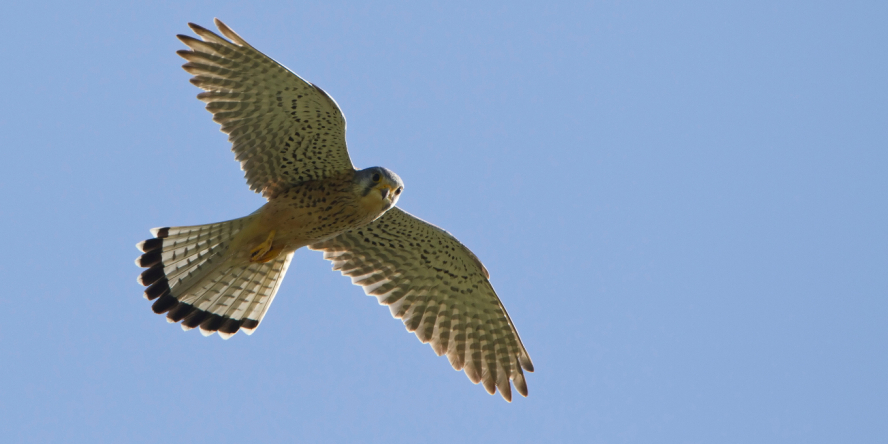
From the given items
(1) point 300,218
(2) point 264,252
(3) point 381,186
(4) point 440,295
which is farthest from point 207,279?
(4) point 440,295

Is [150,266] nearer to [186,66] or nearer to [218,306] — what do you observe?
[218,306]

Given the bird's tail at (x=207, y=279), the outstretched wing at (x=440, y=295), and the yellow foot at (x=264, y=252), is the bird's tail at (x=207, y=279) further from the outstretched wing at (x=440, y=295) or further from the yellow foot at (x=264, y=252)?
the outstretched wing at (x=440, y=295)

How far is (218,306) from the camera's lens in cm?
851

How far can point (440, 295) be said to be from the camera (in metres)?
8.96

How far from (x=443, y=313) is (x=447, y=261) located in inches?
21.1

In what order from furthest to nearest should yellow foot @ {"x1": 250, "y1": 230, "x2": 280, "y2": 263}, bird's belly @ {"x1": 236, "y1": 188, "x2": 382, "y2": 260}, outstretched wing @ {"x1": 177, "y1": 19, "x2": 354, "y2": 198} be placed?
1. yellow foot @ {"x1": 250, "y1": 230, "x2": 280, "y2": 263}
2. bird's belly @ {"x1": 236, "y1": 188, "x2": 382, "y2": 260}
3. outstretched wing @ {"x1": 177, "y1": 19, "x2": 354, "y2": 198}

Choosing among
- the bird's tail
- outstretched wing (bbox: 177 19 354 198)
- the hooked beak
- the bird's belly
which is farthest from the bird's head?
the bird's tail

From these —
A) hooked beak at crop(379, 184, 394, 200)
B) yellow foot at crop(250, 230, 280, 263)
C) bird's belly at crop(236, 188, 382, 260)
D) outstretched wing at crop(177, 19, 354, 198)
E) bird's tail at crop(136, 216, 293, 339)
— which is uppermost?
outstretched wing at crop(177, 19, 354, 198)

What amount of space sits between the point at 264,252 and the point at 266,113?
124 cm

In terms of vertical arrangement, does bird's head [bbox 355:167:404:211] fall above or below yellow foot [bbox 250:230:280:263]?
above

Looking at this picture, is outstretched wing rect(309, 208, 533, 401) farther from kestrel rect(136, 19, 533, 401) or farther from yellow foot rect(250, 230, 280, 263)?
yellow foot rect(250, 230, 280, 263)

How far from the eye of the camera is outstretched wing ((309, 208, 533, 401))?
8.74m

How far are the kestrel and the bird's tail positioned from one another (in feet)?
0.03

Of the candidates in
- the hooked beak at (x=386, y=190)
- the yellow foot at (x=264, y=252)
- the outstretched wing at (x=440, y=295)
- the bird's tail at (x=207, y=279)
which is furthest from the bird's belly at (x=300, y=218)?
the outstretched wing at (x=440, y=295)
